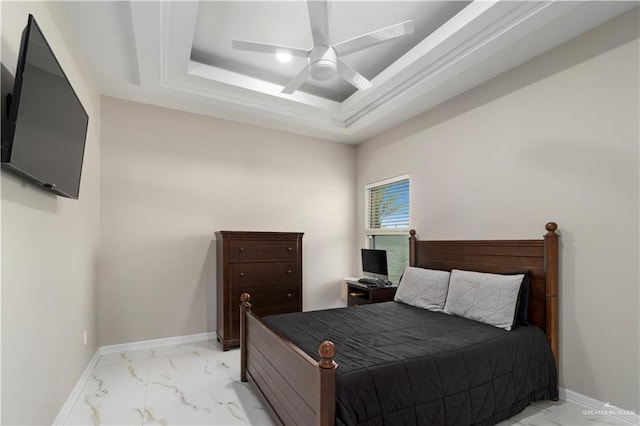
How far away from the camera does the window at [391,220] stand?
4.14m

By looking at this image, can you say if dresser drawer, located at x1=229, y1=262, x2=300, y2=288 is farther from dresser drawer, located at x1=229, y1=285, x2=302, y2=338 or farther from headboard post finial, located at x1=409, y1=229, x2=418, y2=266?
headboard post finial, located at x1=409, y1=229, x2=418, y2=266

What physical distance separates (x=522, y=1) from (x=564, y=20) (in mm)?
415

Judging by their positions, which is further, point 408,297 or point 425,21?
point 408,297

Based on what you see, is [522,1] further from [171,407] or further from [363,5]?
[171,407]

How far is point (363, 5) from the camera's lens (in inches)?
97.3

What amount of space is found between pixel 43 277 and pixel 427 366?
2254 millimetres

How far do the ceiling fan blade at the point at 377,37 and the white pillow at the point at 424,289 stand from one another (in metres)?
2.14

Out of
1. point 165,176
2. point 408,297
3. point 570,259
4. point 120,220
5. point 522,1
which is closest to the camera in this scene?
point 522,1

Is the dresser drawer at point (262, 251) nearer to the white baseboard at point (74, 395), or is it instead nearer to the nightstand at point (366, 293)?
the nightstand at point (366, 293)

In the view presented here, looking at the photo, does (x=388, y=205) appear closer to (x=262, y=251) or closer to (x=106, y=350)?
(x=262, y=251)

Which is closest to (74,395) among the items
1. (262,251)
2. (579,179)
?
(262,251)

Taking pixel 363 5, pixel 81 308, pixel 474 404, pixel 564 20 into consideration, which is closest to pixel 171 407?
pixel 81 308

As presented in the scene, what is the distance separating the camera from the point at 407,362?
175 cm

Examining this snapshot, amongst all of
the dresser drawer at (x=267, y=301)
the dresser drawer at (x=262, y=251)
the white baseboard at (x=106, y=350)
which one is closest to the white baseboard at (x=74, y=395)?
the white baseboard at (x=106, y=350)
